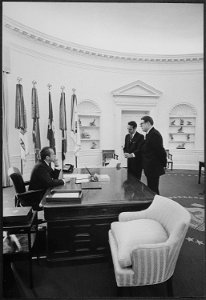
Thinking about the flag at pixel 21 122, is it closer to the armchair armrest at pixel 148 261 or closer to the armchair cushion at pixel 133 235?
the armchair cushion at pixel 133 235

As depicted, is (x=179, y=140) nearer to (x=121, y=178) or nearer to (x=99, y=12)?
(x=121, y=178)

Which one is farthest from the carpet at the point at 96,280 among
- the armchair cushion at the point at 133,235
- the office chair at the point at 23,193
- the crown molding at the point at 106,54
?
the crown molding at the point at 106,54

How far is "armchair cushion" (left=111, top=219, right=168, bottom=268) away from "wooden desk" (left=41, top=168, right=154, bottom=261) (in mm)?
169

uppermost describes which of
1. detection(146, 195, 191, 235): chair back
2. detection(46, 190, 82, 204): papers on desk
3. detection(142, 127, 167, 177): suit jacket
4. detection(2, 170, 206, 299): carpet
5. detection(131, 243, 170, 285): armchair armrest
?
detection(142, 127, 167, 177): suit jacket

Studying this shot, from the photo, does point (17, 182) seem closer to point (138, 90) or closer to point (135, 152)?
point (135, 152)

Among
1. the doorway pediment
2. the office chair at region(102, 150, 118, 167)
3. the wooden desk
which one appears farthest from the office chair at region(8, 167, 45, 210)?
the doorway pediment

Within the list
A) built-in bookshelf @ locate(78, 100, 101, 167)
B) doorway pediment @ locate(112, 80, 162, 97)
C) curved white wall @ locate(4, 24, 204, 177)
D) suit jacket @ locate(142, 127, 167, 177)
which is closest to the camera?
suit jacket @ locate(142, 127, 167, 177)

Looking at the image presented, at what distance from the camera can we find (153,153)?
3.21 meters

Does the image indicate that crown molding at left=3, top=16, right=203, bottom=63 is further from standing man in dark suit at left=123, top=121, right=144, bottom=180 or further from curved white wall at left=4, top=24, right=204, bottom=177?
standing man in dark suit at left=123, top=121, right=144, bottom=180

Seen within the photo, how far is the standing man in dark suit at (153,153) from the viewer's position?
3166mm

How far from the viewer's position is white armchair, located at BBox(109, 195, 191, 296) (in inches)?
60.7

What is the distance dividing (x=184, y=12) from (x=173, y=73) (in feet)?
16.1

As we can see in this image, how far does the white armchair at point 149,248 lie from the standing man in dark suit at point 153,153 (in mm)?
1331

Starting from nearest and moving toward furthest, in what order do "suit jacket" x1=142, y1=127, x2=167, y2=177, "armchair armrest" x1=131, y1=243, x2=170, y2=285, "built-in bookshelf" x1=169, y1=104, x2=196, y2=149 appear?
"armchair armrest" x1=131, y1=243, x2=170, y2=285, "suit jacket" x1=142, y1=127, x2=167, y2=177, "built-in bookshelf" x1=169, y1=104, x2=196, y2=149
